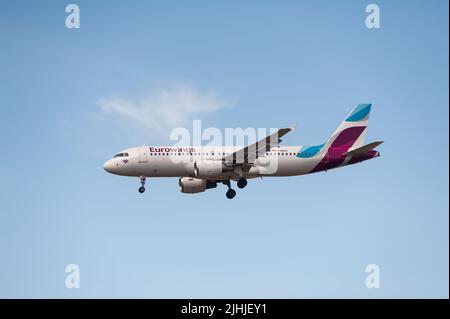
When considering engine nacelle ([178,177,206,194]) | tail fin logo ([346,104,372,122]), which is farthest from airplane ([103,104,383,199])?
tail fin logo ([346,104,372,122])

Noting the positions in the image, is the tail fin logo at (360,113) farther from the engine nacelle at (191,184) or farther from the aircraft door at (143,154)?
the aircraft door at (143,154)

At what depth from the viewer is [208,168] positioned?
76.1m

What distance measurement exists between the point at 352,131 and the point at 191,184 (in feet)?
56.1

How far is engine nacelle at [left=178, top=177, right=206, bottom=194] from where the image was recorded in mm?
80875

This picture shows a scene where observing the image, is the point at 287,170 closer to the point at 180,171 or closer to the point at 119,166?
the point at 180,171

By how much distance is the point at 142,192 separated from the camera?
255ft

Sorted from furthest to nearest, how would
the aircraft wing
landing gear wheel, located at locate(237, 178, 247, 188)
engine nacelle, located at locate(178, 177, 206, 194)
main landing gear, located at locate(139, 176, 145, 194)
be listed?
1. engine nacelle, located at locate(178, 177, 206, 194)
2. landing gear wheel, located at locate(237, 178, 247, 188)
3. main landing gear, located at locate(139, 176, 145, 194)
4. the aircraft wing

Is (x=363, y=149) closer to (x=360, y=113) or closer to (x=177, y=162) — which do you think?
(x=360, y=113)

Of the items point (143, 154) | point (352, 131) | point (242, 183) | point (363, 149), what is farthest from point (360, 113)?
point (143, 154)

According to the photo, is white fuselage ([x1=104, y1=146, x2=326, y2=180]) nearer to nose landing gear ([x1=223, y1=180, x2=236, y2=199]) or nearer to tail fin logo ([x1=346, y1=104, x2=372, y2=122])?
nose landing gear ([x1=223, y1=180, x2=236, y2=199])

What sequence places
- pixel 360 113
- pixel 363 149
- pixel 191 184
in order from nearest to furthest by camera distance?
pixel 363 149 → pixel 191 184 → pixel 360 113

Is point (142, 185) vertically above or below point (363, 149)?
below
